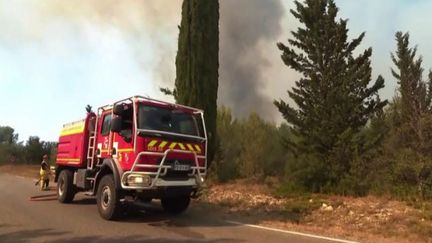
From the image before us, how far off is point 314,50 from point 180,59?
6026 mm

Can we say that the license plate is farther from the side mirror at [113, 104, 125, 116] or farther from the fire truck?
the side mirror at [113, 104, 125, 116]

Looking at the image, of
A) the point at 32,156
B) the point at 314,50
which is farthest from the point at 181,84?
the point at 32,156

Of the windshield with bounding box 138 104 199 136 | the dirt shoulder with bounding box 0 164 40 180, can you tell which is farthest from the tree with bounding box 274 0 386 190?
the dirt shoulder with bounding box 0 164 40 180

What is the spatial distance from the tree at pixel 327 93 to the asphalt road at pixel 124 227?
6320 millimetres

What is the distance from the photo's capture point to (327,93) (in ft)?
62.8

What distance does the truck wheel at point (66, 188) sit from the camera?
14758mm

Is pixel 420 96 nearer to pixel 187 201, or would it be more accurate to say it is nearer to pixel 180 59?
pixel 187 201

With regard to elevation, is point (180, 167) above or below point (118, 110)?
below

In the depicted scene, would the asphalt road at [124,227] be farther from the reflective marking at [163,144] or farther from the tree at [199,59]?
the tree at [199,59]

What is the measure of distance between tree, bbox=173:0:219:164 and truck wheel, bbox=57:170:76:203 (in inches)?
282

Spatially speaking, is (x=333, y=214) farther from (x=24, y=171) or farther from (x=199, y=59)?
(x=24, y=171)

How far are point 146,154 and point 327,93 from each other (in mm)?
10648

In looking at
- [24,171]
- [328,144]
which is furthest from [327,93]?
[24,171]

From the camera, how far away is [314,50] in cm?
2064
